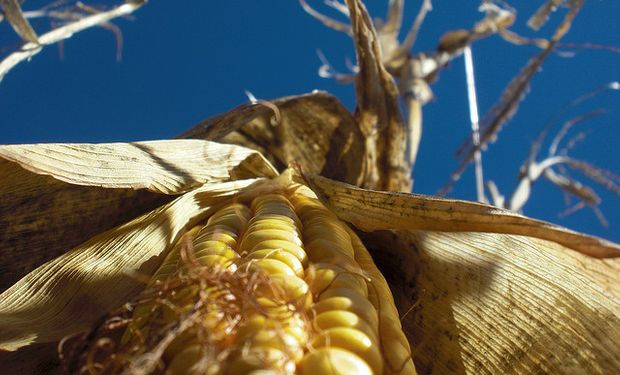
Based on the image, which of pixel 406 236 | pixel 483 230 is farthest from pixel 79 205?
pixel 483 230

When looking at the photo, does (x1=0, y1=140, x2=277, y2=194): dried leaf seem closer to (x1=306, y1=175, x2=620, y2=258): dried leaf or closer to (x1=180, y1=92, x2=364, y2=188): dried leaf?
(x1=306, y1=175, x2=620, y2=258): dried leaf

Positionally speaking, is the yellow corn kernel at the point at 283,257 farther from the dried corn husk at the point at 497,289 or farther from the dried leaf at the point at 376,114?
the dried leaf at the point at 376,114

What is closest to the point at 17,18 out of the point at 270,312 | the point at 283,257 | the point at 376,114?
the point at 376,114

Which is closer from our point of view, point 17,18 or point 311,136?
point 17,18

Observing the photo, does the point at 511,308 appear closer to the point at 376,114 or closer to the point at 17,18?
the point at 376,114

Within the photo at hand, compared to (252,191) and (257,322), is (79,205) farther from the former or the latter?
(257,322)

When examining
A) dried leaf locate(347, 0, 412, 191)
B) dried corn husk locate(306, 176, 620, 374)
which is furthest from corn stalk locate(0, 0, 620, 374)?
dried leaf locate(347, 0, 412, 191)
